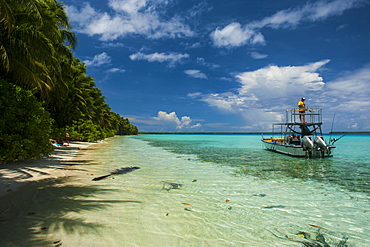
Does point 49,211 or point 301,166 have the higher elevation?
point 49,211

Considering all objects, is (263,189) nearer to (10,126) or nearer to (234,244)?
(234,244)

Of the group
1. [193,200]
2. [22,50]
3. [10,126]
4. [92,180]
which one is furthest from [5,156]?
[193,200]

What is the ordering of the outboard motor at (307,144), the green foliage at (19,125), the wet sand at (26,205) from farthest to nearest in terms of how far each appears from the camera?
1. the outboard motor at (307,144)
2. the green foliage at (19,125)
3. the wet sand at (26,205)

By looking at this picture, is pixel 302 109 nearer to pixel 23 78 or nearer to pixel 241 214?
pixel 241 214

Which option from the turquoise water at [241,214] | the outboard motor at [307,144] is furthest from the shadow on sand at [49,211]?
the outboard motor at [307,144]

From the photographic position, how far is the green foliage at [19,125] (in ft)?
26.6

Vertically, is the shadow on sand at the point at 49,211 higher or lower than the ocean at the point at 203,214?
higher

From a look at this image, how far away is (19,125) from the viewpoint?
8500 mm

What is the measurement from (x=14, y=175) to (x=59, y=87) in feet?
46.1

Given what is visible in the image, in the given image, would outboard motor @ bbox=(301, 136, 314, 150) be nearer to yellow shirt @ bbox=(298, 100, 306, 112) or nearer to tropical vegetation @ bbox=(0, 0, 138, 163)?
yellow shirt @ bbox=(298, 100, 306, 112)

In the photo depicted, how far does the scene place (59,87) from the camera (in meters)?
18.8

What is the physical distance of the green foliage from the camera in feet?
26.6

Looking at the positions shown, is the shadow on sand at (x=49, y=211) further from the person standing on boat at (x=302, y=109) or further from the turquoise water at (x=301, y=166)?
the person standing on boat at (x=302, y=109)

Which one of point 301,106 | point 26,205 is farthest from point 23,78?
point 301,106
